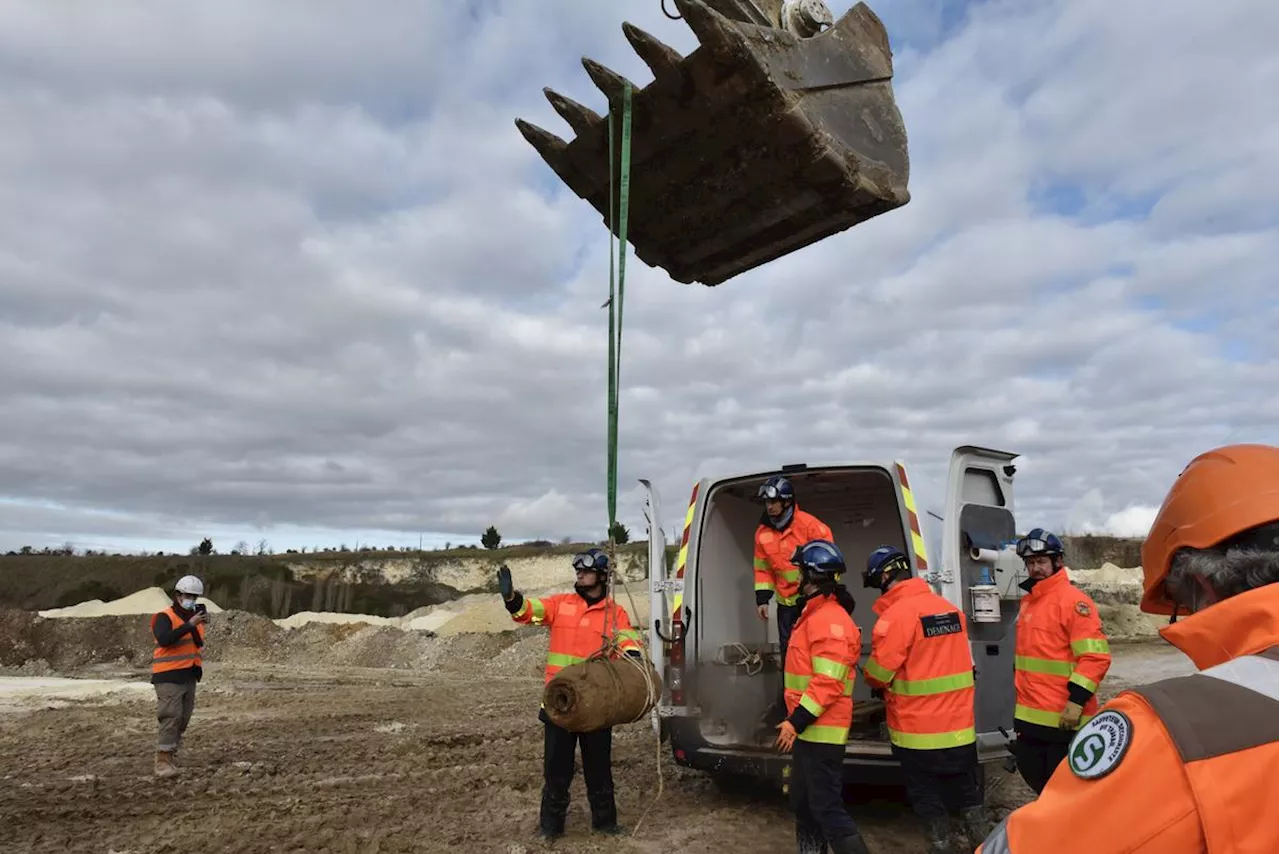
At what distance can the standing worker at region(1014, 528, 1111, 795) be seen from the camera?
489cm

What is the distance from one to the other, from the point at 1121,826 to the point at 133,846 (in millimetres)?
5976

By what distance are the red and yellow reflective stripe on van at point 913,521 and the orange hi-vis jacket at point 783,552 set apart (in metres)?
0.70

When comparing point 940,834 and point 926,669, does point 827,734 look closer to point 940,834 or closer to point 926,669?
point 926,669

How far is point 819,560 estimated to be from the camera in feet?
15.8

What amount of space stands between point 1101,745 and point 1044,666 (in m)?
4.40

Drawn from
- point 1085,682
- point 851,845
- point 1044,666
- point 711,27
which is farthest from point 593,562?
point 711,27

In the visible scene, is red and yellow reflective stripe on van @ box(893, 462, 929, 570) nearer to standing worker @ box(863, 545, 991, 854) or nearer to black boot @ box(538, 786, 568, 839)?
standing worker @ box(863, 545, 991, 854)

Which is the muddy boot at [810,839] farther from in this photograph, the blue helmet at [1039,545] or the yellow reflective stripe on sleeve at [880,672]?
the blue helmet at [1039,545]

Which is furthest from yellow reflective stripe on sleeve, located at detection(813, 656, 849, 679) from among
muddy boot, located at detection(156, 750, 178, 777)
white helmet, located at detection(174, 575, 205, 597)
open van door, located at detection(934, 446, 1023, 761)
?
white helmet, located at detection(174, 575, 205, 597)

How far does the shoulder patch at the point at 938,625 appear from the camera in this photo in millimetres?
4672

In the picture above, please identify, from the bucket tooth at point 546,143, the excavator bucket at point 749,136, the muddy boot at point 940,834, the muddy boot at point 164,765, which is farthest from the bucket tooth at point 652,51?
the muddy boot at point 164,765

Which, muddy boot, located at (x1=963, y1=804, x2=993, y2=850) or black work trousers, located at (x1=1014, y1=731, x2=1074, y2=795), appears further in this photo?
black work trousers, located at (x1=1014, y1=731, x2=1074, y2=795)

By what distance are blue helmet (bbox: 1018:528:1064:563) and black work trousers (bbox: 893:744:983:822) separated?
120 cm

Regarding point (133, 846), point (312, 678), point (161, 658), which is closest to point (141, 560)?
point (312, 678)
